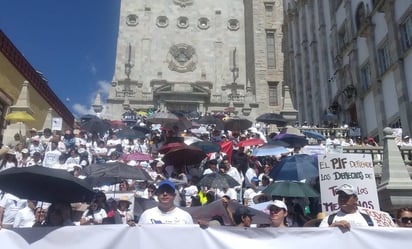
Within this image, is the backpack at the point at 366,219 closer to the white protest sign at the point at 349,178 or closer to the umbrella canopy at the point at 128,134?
the white protest sign at the point at 349,178

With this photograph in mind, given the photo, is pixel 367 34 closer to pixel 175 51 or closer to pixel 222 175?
pixel 222 175

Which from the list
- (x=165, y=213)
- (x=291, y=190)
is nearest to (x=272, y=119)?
(x=291, y=190)

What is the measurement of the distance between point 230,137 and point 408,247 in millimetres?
14137

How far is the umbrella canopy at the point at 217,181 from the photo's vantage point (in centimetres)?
1092

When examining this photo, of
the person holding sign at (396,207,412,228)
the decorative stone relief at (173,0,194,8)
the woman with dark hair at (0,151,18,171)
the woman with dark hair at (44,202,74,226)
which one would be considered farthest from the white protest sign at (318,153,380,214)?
the decorative stone relief at (173,0,194,8)

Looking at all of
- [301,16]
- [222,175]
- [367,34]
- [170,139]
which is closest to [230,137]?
[170,139]

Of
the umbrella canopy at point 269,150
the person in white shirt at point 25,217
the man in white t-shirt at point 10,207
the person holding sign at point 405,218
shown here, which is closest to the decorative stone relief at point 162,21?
the umbrella canopy at point 269,150

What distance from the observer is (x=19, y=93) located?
80.0ft

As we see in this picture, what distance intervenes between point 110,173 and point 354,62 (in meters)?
22.0

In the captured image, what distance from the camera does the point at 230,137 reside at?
1972 centimetres

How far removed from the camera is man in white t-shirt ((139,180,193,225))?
6.24 meters

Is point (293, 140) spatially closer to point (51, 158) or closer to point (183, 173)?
point (183, 173)

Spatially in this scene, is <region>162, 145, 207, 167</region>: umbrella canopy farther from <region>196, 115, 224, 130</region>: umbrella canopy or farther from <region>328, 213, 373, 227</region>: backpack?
<region>196, 115, 224, 130</region>: umbrella canopy

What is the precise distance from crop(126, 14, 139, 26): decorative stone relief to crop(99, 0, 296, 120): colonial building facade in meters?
0.02
